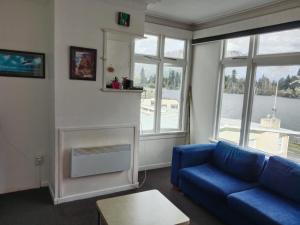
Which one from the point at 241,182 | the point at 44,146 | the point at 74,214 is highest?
the point at 44,146

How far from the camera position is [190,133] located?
170 inches

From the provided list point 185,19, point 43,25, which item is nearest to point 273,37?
point 185,19

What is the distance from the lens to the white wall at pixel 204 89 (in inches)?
149

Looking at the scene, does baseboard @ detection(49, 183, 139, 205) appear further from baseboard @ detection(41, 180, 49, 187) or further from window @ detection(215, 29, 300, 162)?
window @ detection(215, 29, 300, 162)

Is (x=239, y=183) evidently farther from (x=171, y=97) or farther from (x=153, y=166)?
(x=171, y=97)

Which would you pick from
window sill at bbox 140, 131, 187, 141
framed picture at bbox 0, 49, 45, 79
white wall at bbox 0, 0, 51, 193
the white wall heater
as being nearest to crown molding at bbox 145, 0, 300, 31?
white wall at bbox 0, 0, 51, 193

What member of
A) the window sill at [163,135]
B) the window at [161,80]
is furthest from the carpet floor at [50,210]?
the window at [161,80]

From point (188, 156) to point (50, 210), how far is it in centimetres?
185

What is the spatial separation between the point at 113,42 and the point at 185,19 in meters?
1.56

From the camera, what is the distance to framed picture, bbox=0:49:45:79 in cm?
273

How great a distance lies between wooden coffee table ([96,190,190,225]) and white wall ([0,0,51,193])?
152 cm

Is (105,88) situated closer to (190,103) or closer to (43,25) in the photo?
(43,25)

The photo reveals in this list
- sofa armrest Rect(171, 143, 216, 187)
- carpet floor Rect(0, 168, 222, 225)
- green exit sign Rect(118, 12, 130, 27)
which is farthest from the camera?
sofa armrest Rect(171, 143, 216, 187)

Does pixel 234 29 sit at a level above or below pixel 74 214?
above
